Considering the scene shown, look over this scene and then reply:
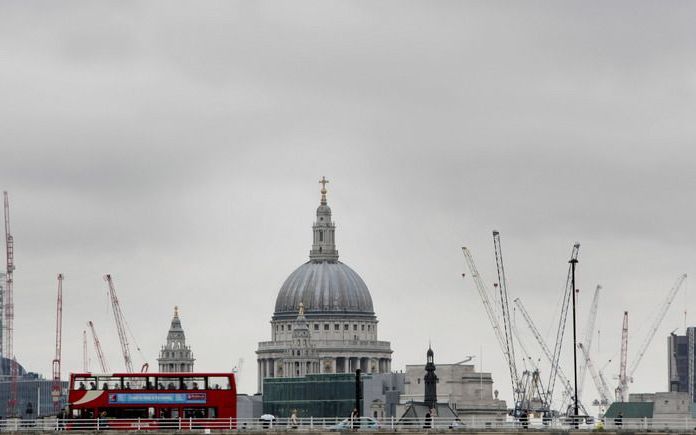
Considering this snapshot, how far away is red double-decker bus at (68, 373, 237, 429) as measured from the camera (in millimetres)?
144875

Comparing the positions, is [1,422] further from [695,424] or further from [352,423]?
[695,424]

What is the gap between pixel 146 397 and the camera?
14538 cm

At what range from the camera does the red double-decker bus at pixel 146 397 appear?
5704 inches

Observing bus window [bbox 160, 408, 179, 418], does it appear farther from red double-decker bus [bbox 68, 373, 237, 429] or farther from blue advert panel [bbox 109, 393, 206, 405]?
blue advert panel [bbox 109, 393, 206, 405]

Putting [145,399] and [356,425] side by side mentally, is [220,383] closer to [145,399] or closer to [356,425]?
[145,399]

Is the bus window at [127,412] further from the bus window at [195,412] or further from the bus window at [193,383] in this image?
the bus window at [193,383]

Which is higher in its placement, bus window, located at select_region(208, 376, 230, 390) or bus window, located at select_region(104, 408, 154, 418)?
bus window, located at select_region(208, 376, 230, 390)

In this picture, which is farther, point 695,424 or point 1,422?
point 695,424

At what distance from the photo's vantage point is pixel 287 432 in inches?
5600

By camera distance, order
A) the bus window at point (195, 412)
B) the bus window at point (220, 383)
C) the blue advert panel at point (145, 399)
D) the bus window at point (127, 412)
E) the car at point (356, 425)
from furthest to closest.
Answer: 1. the bus window at point (220, 383)
2. the bus window at point (195, 412)
3. the bus window at point (127, 412)
4. the blue advert panel at point (145, 399)
5. the car at point (356, 425)

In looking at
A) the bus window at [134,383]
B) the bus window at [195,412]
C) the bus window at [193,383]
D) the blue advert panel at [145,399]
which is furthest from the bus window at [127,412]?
the bus window at [193,383]

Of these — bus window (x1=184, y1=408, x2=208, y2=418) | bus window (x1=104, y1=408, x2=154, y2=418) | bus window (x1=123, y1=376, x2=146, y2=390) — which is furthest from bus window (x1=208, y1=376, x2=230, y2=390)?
bus window (x1=104, y1=408, x2=154, y2=418)

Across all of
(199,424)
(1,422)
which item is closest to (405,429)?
(199,424)

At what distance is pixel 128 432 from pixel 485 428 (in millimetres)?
21416
